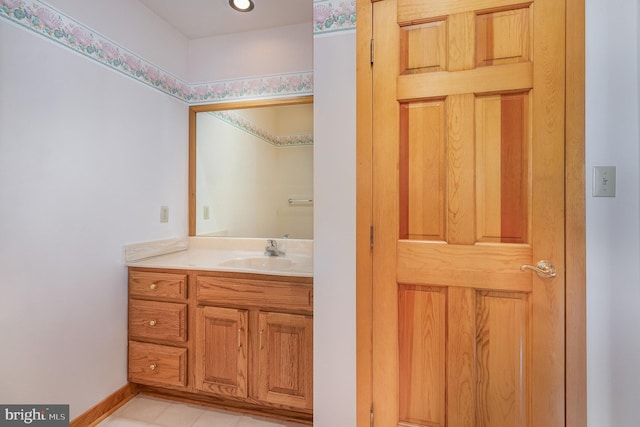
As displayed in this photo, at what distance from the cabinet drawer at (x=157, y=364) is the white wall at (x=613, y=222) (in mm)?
1935

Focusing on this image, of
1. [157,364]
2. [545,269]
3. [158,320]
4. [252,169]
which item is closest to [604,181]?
[545,269]

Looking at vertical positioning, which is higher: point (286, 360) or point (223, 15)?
point (223, 15)

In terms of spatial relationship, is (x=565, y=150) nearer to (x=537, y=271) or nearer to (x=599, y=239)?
(x=599, y=239)

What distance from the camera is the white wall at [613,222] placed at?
3.44 ft

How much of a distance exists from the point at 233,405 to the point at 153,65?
2.24 metres

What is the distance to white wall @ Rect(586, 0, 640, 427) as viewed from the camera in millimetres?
1050

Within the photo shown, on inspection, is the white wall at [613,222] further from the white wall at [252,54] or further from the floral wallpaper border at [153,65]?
the white wall at [252,54]

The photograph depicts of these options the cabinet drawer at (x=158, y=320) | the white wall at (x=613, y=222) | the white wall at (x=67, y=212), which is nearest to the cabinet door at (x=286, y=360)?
the cabinet drawer at (x=158, y=320)

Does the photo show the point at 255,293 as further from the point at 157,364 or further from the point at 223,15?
the point at 223,15

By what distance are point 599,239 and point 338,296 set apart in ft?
3.32

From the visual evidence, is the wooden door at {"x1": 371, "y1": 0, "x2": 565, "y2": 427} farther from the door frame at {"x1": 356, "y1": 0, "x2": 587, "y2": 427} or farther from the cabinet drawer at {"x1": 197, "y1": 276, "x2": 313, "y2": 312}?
the cabinet drawer at {"x1": 197, "y1": 276, "x2": 313, "y2": 312}

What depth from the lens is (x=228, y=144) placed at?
2354mm

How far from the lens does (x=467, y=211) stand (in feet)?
3.88

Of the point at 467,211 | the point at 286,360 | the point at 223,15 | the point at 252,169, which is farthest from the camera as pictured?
the point at 252,169
